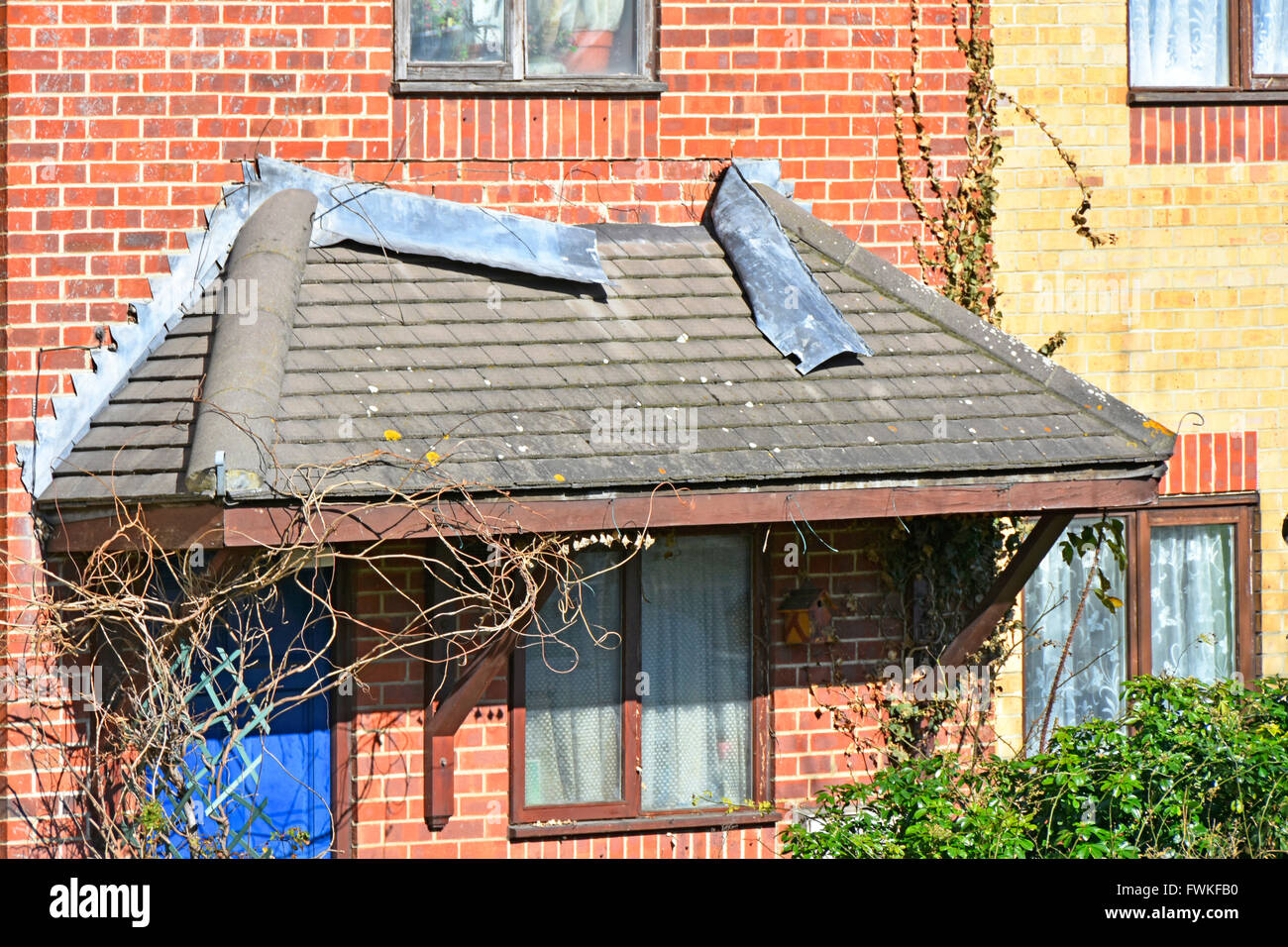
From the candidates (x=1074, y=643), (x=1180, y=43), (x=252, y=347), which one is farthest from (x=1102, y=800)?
(x=1180, y=43)

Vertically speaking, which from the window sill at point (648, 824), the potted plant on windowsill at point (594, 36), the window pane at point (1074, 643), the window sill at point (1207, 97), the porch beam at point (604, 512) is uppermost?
A: the potted plant on windowsill at point (594, 36)

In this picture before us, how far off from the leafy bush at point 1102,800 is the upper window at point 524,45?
3.76 meters

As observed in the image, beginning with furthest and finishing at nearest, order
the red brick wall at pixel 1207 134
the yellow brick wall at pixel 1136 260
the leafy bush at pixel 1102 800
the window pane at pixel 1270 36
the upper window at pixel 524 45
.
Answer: the window pane at pixel 1270 36 < the red brick wall at pixel 1207 134 < the yellow brick wall at pixel 1136 260 < the upper window at pixel 524 45 < the leafy bush at pixel 1102 800

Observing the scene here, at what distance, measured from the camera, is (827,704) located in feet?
24.7

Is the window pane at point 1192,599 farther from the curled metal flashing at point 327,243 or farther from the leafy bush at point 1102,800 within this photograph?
the curled metal flashing at point 327,243

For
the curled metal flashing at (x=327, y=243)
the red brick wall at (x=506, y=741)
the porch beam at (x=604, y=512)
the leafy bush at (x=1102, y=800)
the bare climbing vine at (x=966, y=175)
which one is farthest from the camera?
the bare climbing vine at (x=966, y=175)

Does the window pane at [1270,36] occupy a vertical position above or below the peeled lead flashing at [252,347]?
above

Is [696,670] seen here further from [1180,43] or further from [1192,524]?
[1180,43]

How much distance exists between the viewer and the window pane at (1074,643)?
799cm

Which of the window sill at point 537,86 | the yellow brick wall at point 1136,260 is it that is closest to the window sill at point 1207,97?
the yellow brick wall at point 1136,260

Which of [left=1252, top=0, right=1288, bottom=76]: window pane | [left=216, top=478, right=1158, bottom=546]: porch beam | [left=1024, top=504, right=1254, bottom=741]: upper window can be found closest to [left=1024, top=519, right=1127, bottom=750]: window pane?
[left=1024, top=504, right=1254, bottom=741]: upper window

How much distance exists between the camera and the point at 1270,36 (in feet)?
26.7

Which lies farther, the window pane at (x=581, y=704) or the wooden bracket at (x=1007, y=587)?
the window pane at (x=581, y=704)

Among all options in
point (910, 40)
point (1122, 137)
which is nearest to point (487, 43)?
point (910, 40)
